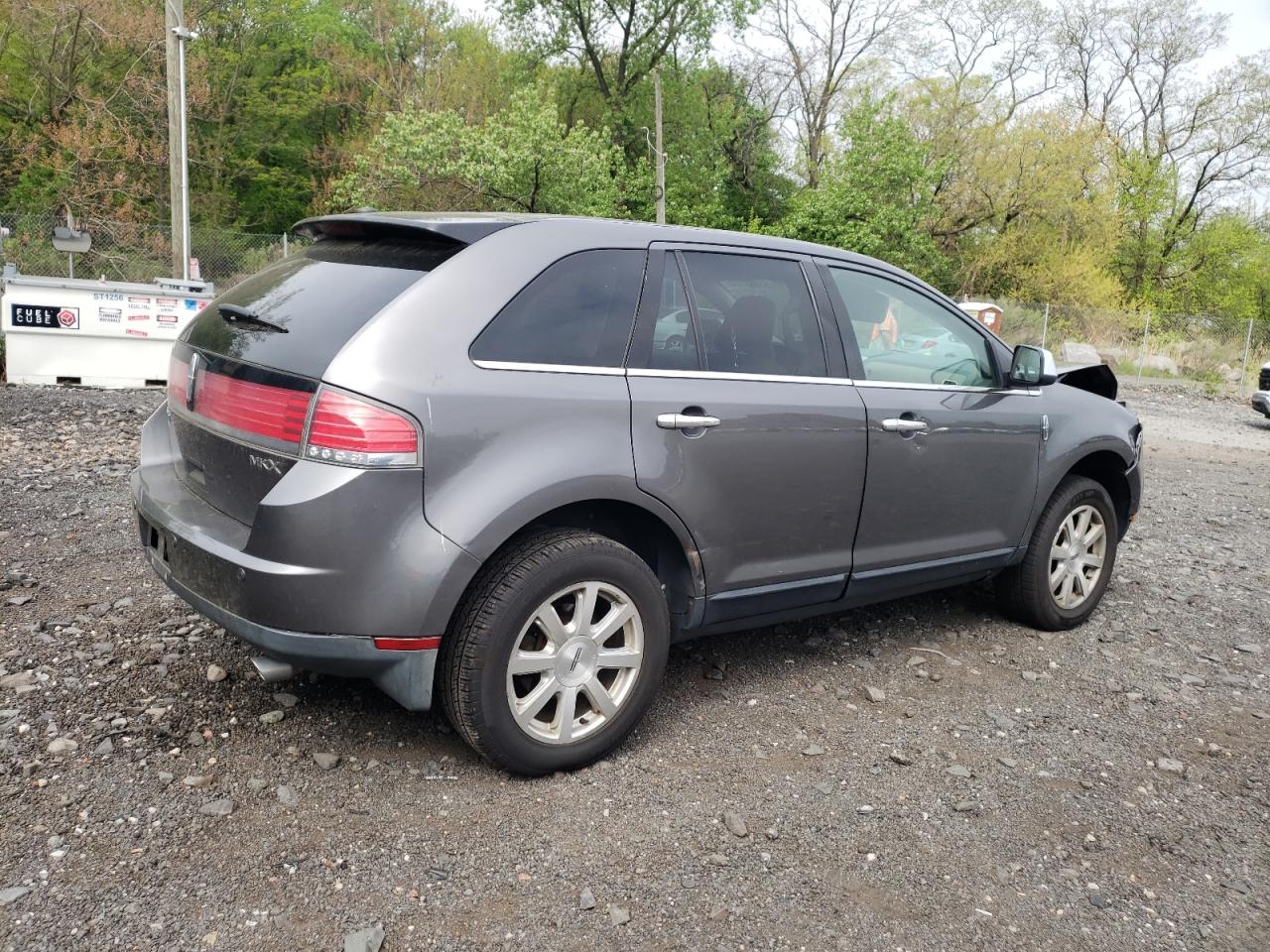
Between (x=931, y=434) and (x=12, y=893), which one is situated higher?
(x=931, y=434)

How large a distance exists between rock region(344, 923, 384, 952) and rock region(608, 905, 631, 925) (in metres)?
0.56

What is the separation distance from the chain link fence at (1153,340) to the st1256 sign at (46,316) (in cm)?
2142

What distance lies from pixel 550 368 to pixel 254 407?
865 mm

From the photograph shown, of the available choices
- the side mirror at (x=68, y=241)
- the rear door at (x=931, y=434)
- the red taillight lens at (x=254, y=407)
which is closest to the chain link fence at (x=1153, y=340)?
the side mirror at (x=68, y=241)

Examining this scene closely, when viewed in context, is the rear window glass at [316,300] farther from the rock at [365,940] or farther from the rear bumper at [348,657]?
the rock at [365,940]

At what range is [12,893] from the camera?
2.46 m

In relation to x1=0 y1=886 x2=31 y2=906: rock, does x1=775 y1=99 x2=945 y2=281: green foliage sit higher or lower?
higher

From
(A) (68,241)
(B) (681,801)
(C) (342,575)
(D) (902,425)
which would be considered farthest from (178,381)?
(A) (68,241)

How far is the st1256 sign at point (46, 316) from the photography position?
11.0 metres

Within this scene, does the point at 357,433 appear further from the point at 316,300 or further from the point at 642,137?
the point at 642,137

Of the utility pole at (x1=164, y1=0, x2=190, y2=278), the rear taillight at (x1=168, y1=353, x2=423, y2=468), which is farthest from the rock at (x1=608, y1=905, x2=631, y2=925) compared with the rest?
the utility pole at (x1=164, y1=0, x2=190, y2=278)

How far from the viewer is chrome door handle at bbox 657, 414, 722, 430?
10.6ft

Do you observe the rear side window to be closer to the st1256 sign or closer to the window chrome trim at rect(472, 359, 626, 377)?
the window chrome trim at rect(472, 359, 626, 377)

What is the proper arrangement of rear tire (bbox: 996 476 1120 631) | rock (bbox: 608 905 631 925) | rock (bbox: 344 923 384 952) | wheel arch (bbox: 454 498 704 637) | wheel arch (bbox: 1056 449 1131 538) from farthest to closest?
wheel arch (bbox: 1056 449 1131 538), rear tire (bbox: 996 476 1120 631), wheel arch (bbox: 454 498 704 637), rock (bbox: 608 905 631 925), rock (bbox: 344 923 384 952)
